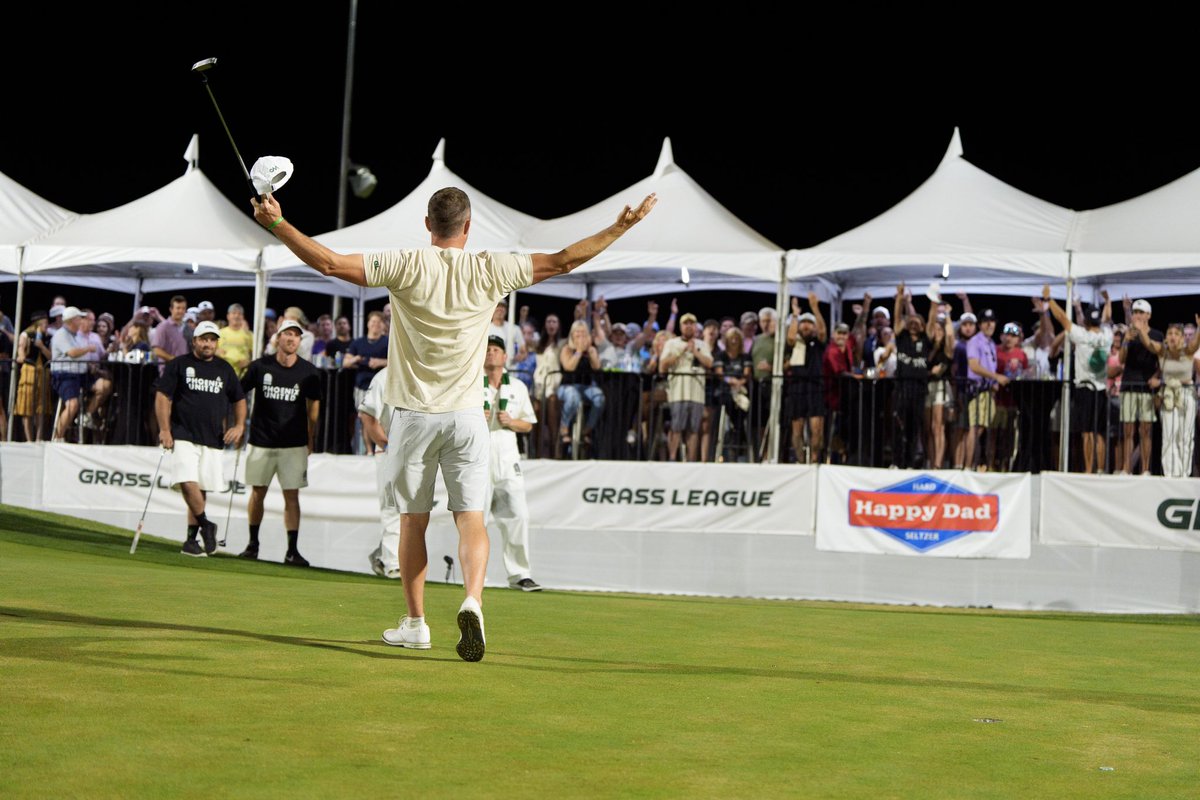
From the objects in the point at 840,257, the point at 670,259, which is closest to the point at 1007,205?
the point at 840,257

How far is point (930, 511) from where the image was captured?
16.8m

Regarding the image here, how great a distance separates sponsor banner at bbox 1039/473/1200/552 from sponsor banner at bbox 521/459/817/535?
272cm

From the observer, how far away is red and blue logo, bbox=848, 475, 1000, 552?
54.8ft

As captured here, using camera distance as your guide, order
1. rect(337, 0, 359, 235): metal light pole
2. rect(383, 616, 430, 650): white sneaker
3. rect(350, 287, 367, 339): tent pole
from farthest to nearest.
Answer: rect(337, 0, 359, 235): metal light pole
rect(350, 287, 367, 339): tent pole
rect(383, 616, 430, 650): white sneaker

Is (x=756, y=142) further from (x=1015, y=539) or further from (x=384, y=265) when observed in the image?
(x=384, y=265)

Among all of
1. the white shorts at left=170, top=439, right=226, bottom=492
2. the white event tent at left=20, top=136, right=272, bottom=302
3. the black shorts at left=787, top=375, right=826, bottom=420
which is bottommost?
the white shorts at left=170, top=439, right=226, bottom=492

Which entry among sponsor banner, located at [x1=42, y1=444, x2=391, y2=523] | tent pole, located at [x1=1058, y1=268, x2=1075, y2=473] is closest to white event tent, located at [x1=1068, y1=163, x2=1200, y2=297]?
tent pole, located at [x1=1058, y1=268, x2=1075, y2=473]

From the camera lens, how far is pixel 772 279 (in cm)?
1767

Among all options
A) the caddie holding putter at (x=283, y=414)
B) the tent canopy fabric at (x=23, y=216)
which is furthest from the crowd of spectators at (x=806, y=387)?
the caddie holding putter at (x=283, y=414)

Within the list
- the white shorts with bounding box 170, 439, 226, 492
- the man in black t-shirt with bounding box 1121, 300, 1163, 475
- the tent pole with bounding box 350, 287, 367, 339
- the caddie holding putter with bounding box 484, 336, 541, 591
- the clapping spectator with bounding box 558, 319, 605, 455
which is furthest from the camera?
the tent pole with bounding box 350, 287, 367, 339

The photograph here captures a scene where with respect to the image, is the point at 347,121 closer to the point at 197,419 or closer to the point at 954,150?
the point at 954,150

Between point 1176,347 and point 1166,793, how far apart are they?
42.3 feet

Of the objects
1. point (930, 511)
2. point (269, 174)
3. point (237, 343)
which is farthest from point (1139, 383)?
point (269, 174)

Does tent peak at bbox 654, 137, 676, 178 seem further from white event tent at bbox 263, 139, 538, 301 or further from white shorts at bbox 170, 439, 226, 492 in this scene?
white shorts at bbox 170, 439, 226, 492
